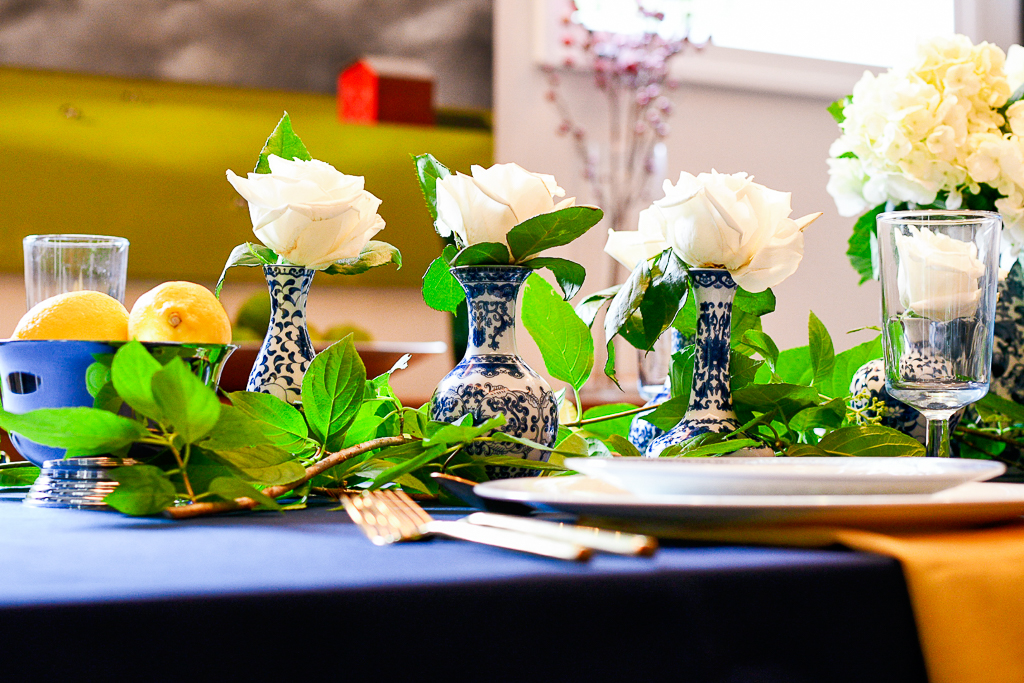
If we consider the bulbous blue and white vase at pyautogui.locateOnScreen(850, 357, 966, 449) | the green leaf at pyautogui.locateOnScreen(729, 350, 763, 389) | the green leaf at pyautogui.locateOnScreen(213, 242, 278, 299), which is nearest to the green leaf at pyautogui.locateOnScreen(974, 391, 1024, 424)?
the bulbous blue and white vase at pyautogui.locateOnScreen(850, 357, 966, 449)

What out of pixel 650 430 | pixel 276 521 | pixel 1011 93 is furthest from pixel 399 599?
pixel 1011 93

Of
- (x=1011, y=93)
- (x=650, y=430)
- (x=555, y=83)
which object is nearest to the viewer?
(x=650, y=430)

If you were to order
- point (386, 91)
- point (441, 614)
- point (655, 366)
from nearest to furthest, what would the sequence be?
1. point (441, 614)
2. point (655, 366)
3. point (386, 91)

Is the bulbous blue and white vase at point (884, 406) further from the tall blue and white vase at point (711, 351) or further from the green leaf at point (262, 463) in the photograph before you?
the green leaf at point (262, 463)

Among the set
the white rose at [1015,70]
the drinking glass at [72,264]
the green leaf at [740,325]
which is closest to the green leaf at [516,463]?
the green leaf at [740,325]

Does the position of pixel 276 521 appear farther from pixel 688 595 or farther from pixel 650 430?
pixel 650 430

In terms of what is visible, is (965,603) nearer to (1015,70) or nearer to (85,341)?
(85,341)

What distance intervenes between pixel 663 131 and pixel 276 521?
86.5 inches

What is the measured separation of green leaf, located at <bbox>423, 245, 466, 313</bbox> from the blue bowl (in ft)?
0.56

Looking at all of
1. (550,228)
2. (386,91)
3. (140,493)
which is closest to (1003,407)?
(550,228)

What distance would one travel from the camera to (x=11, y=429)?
1.43 ft

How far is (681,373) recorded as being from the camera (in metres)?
0.65

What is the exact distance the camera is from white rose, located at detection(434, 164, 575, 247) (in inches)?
21.2

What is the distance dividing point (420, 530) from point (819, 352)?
1.44 ft
